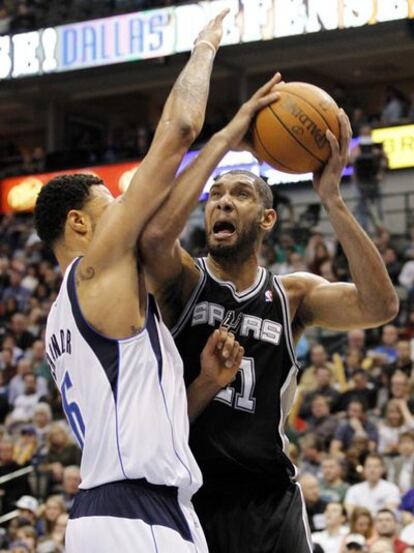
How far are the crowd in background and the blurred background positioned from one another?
2cm

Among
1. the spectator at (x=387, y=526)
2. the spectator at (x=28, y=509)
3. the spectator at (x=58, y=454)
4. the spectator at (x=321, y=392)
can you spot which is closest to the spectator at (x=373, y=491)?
the spectator at (x=387, y=526)

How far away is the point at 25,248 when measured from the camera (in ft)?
61.3

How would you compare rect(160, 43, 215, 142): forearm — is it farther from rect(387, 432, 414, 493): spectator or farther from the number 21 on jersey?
rect(387, 432, 414, 493): spectator

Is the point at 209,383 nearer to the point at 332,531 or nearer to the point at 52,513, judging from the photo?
the point at 332,531

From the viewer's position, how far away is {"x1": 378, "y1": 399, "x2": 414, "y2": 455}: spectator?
→ 10.1m

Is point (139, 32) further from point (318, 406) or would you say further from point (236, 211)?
point (236, 211)

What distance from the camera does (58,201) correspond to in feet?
12.5

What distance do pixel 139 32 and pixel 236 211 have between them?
14950 mm

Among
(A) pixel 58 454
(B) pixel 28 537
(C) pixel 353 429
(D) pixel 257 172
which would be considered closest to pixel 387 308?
(C) pixel 353 429

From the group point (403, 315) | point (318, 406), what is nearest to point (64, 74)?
point (403, 315)

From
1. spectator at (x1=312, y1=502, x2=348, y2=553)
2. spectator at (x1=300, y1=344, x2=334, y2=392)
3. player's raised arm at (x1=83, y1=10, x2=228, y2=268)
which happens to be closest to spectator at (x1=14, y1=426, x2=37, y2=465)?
spectator at (x1=300, y1=344, x2=334, y2=392)

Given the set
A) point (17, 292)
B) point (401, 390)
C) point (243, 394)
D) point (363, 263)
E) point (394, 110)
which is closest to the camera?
point (363, 263)

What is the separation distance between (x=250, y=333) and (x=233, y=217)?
465 mm

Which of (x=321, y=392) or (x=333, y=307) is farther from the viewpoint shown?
(x=321, y=392)
